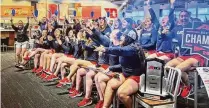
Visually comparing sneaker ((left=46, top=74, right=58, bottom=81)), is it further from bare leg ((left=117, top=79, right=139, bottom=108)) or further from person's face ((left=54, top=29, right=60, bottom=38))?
bare leg ((left=117, top=79, right=139, bottom=108))

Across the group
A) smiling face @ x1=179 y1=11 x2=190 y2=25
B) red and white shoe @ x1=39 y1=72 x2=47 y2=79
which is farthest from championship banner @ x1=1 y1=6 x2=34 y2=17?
smiling face @ x1=179 y1=11 x2=190 y2=25

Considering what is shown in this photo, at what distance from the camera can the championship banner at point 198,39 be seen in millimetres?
3413

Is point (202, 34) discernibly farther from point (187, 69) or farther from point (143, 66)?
point (143, 66)

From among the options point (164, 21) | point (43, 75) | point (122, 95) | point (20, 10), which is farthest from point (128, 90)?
point (20, 10)

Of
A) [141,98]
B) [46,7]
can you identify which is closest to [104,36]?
[141,98]

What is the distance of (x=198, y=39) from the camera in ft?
11.5

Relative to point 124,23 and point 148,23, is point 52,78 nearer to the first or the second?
point 124,23

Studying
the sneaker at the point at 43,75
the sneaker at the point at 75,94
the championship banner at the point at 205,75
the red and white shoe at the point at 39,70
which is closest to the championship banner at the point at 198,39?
the championship banner at the point at 205,75

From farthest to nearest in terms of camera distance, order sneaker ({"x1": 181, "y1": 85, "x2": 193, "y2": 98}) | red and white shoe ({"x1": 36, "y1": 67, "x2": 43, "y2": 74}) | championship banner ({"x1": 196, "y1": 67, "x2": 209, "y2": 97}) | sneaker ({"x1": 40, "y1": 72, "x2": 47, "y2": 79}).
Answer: red and white shoe ({"x1": 36, "y1": 67, "x2": 43, "y2": 74}) → sneaker ({"x1": 40, "y1": 72, "x2": 47, "y2": 79}) → sneaker ({"x1": 181, "y1": 85, "x2": 193, "y2": 98}) → championship banner ({"x1": 196, "y1": 67, "x2": 209, "y2": 97})

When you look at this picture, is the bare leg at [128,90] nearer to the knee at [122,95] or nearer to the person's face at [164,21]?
the knee at [122,95]

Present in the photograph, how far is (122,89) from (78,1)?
4486 millimetres

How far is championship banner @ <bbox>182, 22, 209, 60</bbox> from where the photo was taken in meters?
3.41

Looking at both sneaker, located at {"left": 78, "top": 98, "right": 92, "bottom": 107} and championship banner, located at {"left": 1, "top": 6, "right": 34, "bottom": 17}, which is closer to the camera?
sneaker, located at {"left": 78, "top": 98, "right": 92, "bottom": 107}

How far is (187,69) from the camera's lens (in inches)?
140
